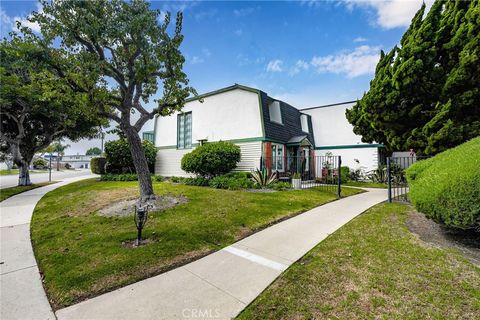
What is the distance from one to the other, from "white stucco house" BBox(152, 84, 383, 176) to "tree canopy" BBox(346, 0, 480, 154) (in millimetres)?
5636

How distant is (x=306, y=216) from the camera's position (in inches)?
249

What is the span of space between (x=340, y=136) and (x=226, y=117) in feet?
32.1

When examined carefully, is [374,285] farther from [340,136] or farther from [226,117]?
[340,136]

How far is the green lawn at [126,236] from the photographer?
3.25 m

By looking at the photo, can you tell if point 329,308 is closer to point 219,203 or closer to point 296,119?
point 219,203

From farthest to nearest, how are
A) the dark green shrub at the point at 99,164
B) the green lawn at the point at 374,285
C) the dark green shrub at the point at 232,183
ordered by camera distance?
the dark green shrub at the point at 99,164 < the dark green shrub at the point at 232,183 < the green lawn at the point at 374,285

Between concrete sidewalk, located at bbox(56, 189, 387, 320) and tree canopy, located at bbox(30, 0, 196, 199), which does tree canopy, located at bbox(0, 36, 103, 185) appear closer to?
tree canopy, located at bbox(30, 0, 196, 199)

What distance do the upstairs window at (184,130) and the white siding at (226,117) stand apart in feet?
1.34

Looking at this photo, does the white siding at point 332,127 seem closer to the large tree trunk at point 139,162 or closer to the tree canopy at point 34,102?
the large tree trunk at point 139,162

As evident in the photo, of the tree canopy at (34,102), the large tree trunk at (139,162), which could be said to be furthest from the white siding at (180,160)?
the large tree trunk at (139,162)

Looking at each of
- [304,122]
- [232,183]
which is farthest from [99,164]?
[304,122]

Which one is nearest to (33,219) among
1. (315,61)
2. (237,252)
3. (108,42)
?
(108,42)

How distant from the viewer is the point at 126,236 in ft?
15.8

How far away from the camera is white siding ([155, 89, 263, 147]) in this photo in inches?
504
